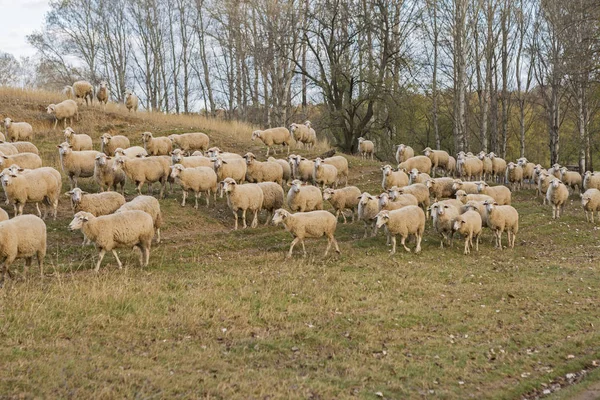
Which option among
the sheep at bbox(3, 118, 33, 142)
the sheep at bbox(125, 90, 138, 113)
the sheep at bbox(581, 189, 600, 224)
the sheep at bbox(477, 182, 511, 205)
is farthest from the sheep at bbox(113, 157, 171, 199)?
the sheep at bbox(581, 189, 600, 224)

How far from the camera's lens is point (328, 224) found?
16.3m

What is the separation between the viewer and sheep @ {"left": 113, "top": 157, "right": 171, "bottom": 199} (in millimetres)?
19398

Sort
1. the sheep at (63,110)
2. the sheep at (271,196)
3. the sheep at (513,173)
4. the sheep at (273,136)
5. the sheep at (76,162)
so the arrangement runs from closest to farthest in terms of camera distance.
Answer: the sheep at (271,196) < the sheep at (76,162) < the sheep at (273,136) < the sheep at (63,110) < the sheep at (513,173)

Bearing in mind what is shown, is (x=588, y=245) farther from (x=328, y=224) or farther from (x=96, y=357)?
(x=96, y=357)

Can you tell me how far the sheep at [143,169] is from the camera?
19.4 metres

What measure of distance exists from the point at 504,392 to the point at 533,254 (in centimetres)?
1086

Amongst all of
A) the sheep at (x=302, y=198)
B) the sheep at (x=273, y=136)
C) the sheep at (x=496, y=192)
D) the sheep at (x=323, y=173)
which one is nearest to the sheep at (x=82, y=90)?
the sheep at (x=273, y=136)

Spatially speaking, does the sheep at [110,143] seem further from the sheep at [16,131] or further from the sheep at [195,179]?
the sheep at [195,179]

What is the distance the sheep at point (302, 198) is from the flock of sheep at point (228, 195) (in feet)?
0.11

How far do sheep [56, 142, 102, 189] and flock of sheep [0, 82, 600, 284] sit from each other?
0.03m

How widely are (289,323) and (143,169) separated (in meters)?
11.3

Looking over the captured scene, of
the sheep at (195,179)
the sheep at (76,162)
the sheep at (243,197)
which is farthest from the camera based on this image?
the sheep at (76,162)

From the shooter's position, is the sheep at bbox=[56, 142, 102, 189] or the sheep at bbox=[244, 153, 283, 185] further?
the sheep at bbox=[244, 153, 283, 185]

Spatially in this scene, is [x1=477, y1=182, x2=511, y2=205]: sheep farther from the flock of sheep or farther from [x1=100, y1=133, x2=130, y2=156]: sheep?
[x1=100, y1=133, x2=130, y2=156]: sheep
